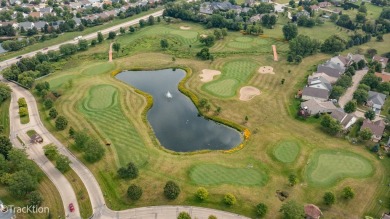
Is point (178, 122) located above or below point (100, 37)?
→ below

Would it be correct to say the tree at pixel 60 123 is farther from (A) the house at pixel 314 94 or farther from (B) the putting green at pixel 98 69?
(A) the house at pixel 314 94

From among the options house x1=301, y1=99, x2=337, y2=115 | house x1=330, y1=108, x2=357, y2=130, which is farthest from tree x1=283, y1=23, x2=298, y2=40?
house x1=330, y1=108, x2=357, y2=130

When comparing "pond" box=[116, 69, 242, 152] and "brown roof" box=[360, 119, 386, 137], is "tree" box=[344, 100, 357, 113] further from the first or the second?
"pond" box=[116, 69, 242, 152]

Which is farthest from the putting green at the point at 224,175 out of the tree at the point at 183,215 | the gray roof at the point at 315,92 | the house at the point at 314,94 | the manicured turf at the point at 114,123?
the gray roof at the point at 315,92

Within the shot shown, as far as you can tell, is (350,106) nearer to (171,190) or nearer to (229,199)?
(229,199)

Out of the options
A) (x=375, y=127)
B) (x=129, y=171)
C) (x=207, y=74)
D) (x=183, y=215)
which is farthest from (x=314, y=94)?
(x=129, y=171)
